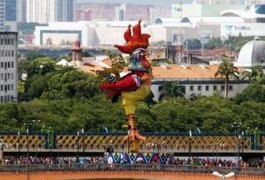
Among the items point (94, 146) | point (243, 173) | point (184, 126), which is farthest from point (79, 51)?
point (243, 173)

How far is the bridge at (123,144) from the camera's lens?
8850cm

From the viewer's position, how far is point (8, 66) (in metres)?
138

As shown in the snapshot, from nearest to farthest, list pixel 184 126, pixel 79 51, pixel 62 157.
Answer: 1. pixel 62 157
2. pixel 184 126
3. pixel 79 51

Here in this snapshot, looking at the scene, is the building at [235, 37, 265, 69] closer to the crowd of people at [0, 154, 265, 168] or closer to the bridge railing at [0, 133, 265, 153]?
the bridge railing at [0, 133, 265, 153]

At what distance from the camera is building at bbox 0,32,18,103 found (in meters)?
136

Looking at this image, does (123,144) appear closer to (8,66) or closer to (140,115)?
(140,115)

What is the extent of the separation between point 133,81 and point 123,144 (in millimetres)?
7565

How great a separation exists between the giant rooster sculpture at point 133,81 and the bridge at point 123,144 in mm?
4573

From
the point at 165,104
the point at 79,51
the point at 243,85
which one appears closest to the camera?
the point at 165,104

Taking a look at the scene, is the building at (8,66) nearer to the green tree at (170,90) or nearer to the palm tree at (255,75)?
the green tree at (170,90)

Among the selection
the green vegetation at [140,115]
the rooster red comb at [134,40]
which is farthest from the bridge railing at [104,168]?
the green vegetation at [140,115]

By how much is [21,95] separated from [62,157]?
52.0 metres

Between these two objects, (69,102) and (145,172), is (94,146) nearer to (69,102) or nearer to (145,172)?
(145,172)

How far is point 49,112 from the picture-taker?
104m
